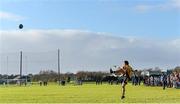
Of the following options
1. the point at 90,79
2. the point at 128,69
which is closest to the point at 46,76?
the point at 90,79

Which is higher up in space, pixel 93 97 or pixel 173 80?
pixel 173 80

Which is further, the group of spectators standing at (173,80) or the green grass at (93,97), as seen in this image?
the group of spectators standing at (173,80)

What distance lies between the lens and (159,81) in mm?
68438

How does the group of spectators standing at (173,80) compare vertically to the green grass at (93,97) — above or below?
above

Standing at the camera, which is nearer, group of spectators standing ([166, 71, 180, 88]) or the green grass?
the green grass

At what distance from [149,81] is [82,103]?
50.4 metres

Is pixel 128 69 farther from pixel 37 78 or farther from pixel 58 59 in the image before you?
pixel 37 78

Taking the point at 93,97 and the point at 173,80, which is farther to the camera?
the point at 173,80

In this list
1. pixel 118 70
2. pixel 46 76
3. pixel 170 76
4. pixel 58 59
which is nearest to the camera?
pixel 118 70

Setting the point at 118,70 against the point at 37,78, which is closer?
the point at 118,70

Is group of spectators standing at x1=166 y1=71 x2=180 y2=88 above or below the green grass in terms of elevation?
above

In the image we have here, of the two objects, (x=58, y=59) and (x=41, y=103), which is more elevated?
(x=58, y=59)

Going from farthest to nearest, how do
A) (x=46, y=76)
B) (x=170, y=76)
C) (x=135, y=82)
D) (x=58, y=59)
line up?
(x=46, y=76) < (x=58, y=59) < (x=135, y=82) < (x=170, y=76)

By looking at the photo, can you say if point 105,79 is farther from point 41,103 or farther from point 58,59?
point 41,103
